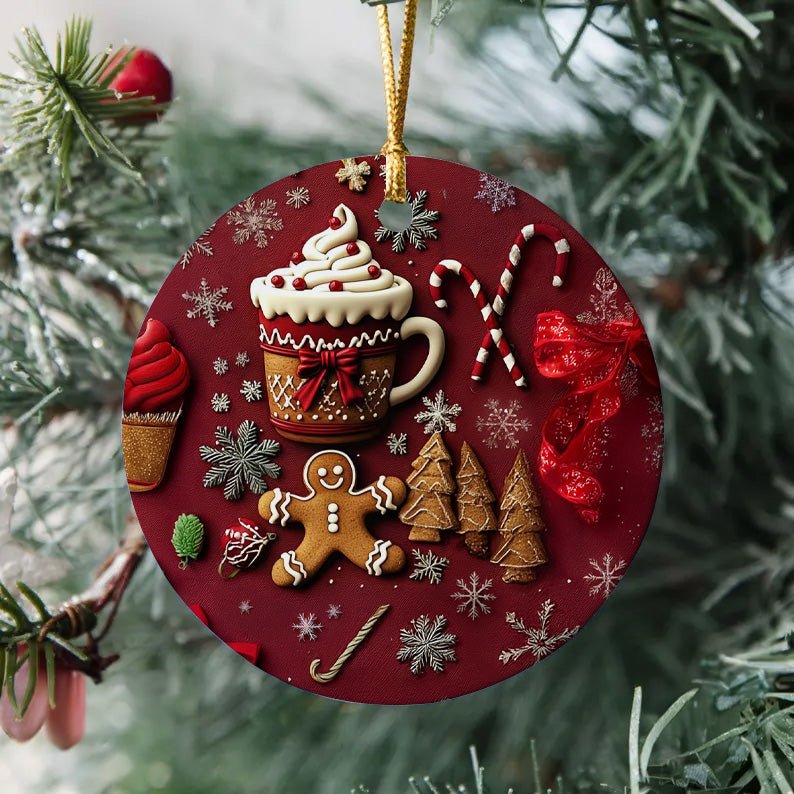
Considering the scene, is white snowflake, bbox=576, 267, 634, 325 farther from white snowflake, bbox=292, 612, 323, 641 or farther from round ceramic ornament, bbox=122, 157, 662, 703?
white snowflake, bbox=292, 612, 323, 641

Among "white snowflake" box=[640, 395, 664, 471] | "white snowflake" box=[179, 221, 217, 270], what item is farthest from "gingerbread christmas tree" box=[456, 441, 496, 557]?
"white snowflake" box=[179, 221, 217, 270]

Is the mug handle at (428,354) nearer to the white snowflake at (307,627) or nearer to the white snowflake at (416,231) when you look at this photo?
the white snowflake at (416,231)

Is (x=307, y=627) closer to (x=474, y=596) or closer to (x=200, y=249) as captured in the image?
(x=474, y=596)

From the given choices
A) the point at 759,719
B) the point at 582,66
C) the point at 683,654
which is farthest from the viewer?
the point at 683,654

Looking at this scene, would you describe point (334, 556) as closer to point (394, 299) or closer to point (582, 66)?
point (394, 299)

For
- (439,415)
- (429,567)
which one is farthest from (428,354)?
(429,567)

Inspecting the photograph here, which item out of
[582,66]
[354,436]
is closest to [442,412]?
[354,436]

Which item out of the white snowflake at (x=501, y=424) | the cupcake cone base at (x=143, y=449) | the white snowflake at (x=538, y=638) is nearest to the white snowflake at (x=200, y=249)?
the cupcake cone base at (x=143, y=449)
